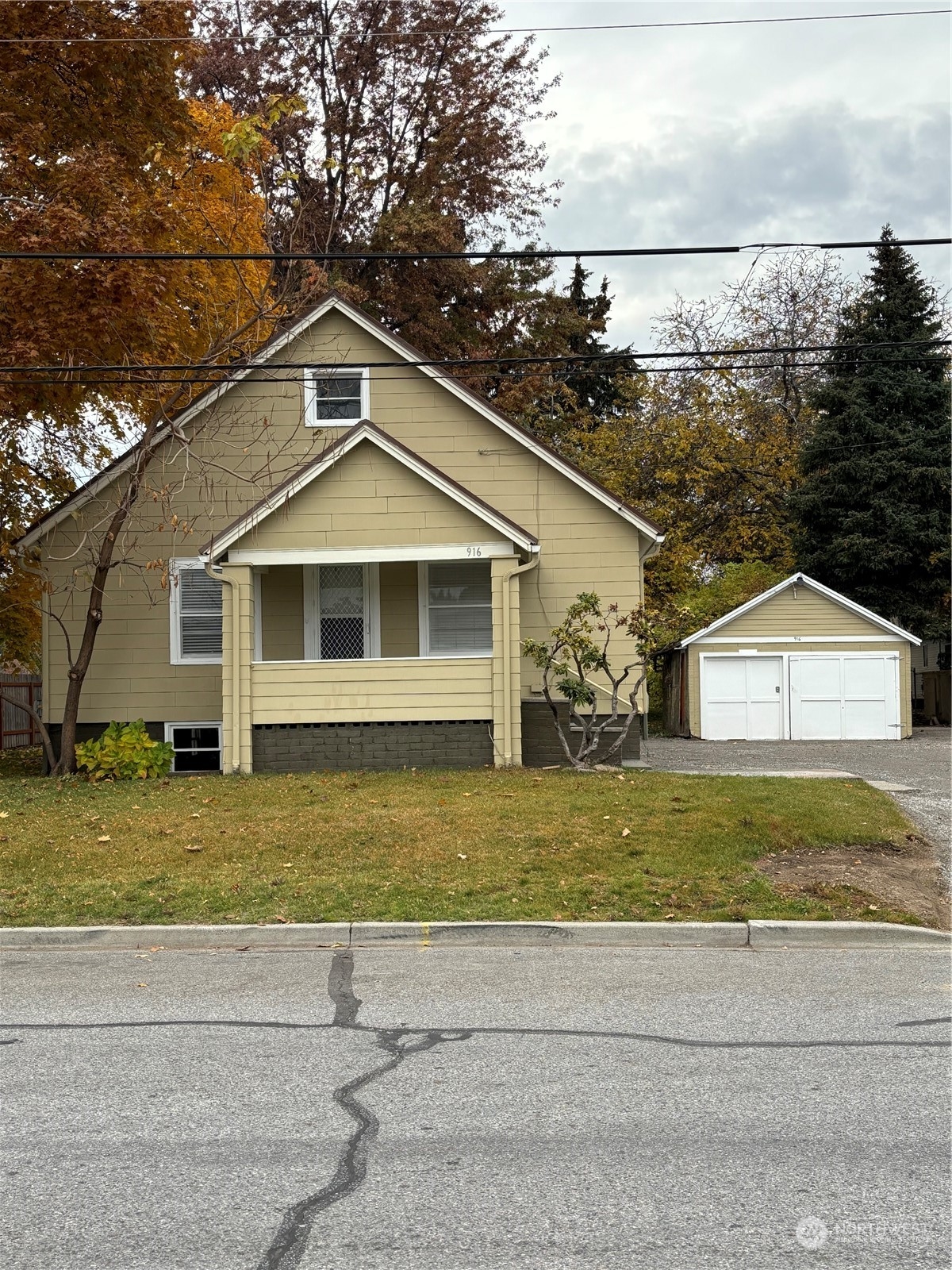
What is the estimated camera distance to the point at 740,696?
90.1 ft

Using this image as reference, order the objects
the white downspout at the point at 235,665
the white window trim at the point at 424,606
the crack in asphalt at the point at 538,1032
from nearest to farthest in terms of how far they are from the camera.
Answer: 1. the crack in asphalt at the point at 538,1032
2. the white downspout at the point at 235,665
3. the white window trim at the point at 424,606

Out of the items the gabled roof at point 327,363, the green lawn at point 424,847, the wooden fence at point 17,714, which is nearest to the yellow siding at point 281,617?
the gabled roof at point 327,363

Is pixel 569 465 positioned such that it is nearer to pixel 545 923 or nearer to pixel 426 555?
pixel 426 555

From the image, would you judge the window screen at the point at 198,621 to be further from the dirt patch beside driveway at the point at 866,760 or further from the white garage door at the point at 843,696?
the white garage door at the point at 843,696

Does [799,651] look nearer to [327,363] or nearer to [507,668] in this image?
[507,668]

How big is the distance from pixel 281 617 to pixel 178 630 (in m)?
1.65

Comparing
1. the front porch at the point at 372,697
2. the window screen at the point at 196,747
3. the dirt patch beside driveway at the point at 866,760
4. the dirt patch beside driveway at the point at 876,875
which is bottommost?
the dirt patch beside driveway at the point at 876,875

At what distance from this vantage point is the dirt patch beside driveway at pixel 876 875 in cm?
960

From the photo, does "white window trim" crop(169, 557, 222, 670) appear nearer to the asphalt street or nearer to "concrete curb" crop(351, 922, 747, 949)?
"concrete curb" crop(351, 922, 747, 949)

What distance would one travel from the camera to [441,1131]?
487 cm

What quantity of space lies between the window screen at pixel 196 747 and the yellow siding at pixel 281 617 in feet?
5.09

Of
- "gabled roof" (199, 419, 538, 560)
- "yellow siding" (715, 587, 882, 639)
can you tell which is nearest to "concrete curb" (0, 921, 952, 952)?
"gabled roof" (199, 419, 538, 560)

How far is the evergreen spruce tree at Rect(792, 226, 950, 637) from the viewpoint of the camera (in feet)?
110

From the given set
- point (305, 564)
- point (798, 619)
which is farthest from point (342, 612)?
point (798, 619)
